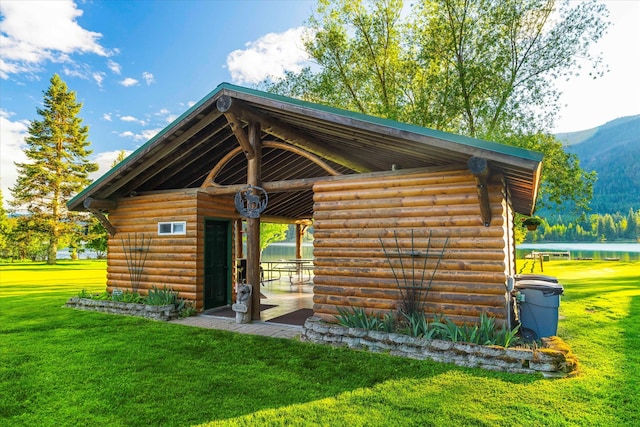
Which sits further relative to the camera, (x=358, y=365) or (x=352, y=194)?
(x=352, y=194)

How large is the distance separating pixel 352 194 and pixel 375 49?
14547mm

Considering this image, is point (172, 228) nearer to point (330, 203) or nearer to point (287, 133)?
point (287, 133)

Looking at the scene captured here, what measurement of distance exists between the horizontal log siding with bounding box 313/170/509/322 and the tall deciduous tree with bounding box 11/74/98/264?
96.1 feet

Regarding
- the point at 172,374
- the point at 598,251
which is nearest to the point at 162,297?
the point at 172,374

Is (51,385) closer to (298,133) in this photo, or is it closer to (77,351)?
(77,351)

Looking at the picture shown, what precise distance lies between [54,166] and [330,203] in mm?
30577

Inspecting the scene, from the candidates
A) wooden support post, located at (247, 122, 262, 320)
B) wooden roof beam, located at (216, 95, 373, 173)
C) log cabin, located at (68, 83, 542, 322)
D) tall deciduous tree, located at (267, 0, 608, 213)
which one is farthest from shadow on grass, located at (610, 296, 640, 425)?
tall deciduous tree, located at (267, 0, 608, 213)

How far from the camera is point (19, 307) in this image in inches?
379

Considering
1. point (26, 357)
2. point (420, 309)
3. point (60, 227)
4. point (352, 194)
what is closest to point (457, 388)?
point (420, 309)

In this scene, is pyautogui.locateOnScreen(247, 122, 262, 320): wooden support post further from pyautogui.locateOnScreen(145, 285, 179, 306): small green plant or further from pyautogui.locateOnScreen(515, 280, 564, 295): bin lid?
pyautogui.locateOnScreen(515, 280, 564, 295): bin lid

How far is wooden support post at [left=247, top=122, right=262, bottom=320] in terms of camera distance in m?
7.21

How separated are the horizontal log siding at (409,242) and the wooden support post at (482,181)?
0.54 ft

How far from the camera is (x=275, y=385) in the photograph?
427 cm

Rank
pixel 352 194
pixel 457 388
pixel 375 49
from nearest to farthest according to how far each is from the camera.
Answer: pixel 457 388 < pixel 352 194 < pixel 375 49
